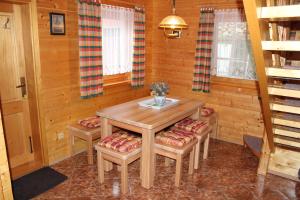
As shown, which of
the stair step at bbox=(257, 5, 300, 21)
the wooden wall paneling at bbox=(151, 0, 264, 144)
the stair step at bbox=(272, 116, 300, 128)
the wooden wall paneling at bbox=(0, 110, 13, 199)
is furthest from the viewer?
the wooden wall paneling at bbox=(151, 0, 264, 144)

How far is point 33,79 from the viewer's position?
3033mm

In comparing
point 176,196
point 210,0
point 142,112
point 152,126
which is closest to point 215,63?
point 210,0

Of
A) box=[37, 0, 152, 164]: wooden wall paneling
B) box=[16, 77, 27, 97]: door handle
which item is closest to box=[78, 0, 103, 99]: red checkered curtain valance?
box=[37, 0, 152, 164]: wooden wall paneling

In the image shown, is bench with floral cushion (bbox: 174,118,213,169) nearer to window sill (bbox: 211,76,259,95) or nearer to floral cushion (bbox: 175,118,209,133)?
floral cushion (bbox: 175,118,209,133)

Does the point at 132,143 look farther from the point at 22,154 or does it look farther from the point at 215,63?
the point at 215,63

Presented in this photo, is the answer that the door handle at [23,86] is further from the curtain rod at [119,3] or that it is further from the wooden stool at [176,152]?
the wooden stool at [176,152]

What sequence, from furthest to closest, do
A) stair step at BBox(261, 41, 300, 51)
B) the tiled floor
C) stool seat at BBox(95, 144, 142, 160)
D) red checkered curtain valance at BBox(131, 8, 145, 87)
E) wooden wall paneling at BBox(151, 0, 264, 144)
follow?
red checkered curtain valance at BBox(131, 8, 145, 87), wooden wall paneling at BBox(151, 0, 264, 144), the tiled floor, stool seat at BBox(95, 144, 142, 160), stair step at BBox(261, 41, 300, 51)

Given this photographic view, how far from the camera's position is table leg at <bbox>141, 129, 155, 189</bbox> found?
108 inches

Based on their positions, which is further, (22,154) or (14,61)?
(22,154)

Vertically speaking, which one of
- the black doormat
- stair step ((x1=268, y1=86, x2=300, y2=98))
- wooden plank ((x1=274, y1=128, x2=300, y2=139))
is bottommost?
the black doormat

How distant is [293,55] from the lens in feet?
10.6

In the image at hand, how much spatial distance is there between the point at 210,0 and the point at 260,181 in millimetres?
2830

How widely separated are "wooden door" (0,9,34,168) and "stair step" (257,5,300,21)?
2.70m

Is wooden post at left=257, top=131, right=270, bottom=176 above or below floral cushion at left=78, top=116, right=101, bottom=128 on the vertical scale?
below
